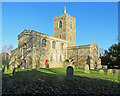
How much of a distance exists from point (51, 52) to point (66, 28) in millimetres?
10030

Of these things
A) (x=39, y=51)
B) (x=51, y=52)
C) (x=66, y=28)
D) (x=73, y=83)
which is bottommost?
(x=73, y=83)

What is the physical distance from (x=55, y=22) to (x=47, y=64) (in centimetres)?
1556

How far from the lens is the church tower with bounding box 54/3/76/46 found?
→ 31.2 metres

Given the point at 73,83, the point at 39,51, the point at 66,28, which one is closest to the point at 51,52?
the point at 39,51

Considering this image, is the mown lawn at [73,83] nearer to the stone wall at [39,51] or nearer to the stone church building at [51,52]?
the stone church building at [51,52]

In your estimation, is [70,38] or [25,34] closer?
[25,34]

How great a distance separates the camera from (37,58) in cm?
2256

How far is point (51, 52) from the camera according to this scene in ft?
82.1

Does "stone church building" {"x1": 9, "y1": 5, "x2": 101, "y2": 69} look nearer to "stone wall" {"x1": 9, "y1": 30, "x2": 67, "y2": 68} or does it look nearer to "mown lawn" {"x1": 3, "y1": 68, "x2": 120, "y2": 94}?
"stone wall" {"x1": 9, "y1": 30, "x2": 67, "y2": 68}

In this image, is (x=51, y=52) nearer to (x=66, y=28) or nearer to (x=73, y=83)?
(x=66, y=28)

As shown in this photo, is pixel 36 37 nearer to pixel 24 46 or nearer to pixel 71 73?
pixel 24 46

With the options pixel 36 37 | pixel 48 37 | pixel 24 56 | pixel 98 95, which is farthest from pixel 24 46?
pixel 98 95

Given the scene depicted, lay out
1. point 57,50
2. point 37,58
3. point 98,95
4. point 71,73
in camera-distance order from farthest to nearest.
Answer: point 57,50
point 37,58
point 71,73
point 98,95

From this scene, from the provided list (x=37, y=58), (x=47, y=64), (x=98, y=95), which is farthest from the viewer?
(x=47, y=64)
